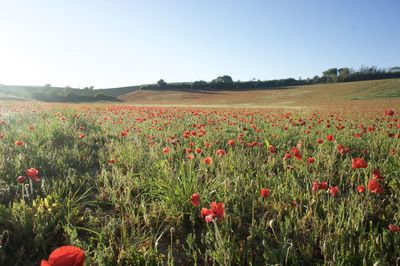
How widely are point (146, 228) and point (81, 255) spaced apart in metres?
1.53

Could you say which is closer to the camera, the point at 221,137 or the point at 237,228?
the point at 237,228

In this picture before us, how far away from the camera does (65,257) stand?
111cm

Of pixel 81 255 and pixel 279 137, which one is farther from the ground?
pixel 81 255

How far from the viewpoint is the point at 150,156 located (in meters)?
4.25

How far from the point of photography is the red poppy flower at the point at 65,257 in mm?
1094

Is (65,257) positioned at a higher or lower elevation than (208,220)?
higher

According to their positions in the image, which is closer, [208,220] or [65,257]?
[65,257]

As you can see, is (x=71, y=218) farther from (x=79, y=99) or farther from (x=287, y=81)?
(x=287, y=81)

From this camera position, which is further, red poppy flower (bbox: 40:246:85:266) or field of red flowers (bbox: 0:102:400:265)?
field of red flowers (bbox: 0:102:400:265)

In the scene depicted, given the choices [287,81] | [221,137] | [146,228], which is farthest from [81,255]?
[287,81]

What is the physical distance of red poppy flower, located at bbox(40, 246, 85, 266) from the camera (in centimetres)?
109

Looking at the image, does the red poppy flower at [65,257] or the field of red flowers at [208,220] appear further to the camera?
the field of red flowers at [208,220]

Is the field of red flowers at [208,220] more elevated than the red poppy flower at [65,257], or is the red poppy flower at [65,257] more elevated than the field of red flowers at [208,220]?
the red poppy flower at [65,257]

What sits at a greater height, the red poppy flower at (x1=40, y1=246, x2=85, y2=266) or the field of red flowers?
the red poppy flower at (x1=40, y1=246, x2=85, y2=266)
